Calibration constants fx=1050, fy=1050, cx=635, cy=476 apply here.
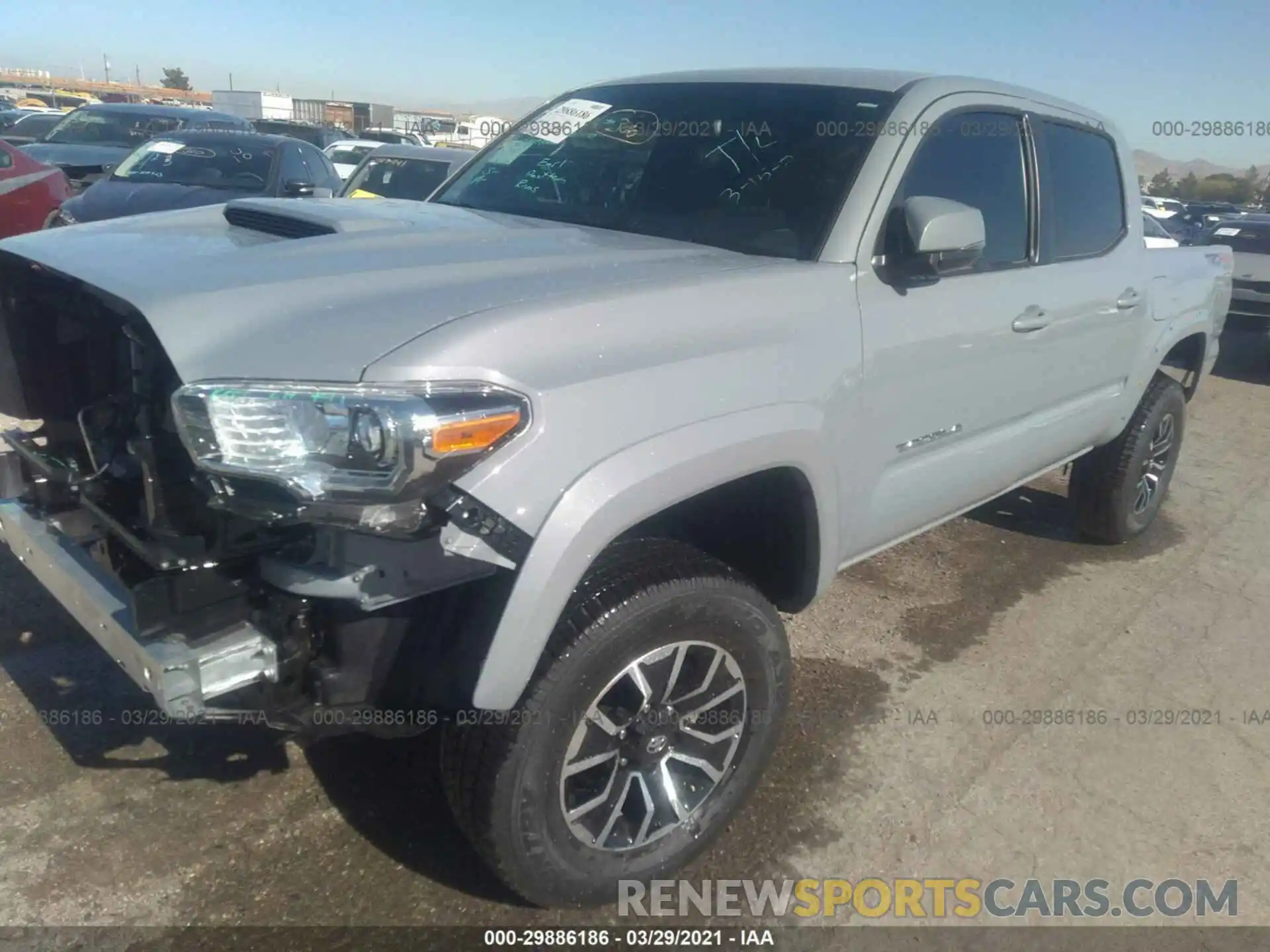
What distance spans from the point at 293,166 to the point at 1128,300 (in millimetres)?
6963

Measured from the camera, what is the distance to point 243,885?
2539 millimetres

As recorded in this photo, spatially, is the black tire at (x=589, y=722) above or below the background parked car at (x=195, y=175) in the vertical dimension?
below

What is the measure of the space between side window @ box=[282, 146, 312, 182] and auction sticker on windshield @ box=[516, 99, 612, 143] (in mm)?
5169

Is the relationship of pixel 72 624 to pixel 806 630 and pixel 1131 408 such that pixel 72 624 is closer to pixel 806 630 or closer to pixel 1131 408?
pixel 806 630

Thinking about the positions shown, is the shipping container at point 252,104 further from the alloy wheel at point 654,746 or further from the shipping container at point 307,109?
the alloy wheel at point 654,746

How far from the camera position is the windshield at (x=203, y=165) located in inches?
332

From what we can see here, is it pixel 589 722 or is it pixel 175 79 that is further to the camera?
pixel 175 79

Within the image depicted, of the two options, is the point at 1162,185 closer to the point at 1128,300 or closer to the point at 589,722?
the point at 1128,300

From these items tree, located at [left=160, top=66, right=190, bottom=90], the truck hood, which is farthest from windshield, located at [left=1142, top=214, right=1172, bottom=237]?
tree, located at [left=160, top=66, right=190, bottom=90]

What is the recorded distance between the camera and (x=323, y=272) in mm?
2318

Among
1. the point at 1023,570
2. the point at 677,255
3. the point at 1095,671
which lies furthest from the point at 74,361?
the point at 1023,570

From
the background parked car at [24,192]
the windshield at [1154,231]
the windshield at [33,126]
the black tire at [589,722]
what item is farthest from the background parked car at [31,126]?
the black tire at [589,722]

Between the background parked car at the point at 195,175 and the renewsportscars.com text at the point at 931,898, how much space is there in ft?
21.8

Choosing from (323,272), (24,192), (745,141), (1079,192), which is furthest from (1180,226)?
(323,272)
